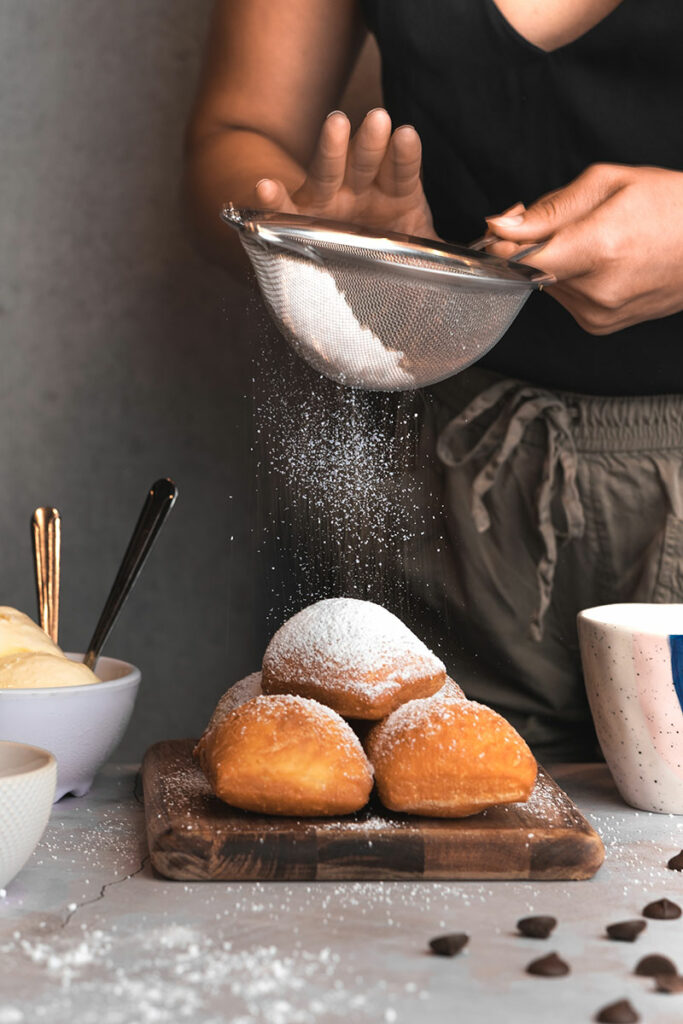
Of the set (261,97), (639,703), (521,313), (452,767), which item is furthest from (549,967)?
(261,97)

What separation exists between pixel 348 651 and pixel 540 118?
512 mm

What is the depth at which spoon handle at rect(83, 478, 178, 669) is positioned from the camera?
81 cm

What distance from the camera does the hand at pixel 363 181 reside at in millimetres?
712

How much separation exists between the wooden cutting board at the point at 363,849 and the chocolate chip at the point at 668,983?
123mm

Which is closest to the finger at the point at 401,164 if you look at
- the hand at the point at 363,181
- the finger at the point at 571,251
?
the hand at the point at 363,181

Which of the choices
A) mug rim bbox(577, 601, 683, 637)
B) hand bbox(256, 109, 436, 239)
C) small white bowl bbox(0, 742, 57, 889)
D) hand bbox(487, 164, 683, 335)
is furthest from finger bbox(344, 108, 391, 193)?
small white bowl bbox(0, 742, 57, 889)

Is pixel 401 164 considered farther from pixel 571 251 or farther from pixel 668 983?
pixel 668 983

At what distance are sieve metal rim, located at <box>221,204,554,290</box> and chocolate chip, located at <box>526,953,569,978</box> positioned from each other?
0.38 metres

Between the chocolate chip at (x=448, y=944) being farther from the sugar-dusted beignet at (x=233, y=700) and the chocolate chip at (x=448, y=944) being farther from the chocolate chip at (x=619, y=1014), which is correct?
the sugar-dusted beignet at (x=233, y=700)

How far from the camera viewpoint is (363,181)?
0.77 meters

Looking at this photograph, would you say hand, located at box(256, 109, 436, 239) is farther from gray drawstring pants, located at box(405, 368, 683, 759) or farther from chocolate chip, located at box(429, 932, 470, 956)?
chocolate chip, located at box(429, 932, 470, 956)

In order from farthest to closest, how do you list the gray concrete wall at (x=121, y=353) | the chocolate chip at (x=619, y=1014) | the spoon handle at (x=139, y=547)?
the gray concrete wall at (x=121, y=353), the spoon handle at (x=139, y=547), the chocolate chip at (x=619, y=1014)

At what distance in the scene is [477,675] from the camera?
0.98 metres

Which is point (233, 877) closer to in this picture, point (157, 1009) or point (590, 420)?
point (157, 1009)
